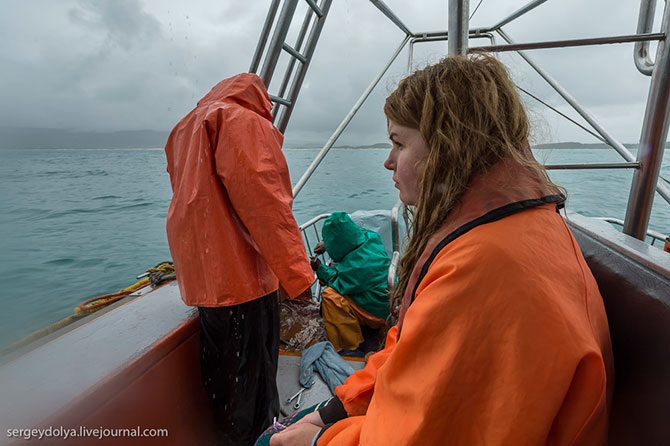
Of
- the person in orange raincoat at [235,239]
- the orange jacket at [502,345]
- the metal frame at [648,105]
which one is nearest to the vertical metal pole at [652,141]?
the metal frame at [648,105]

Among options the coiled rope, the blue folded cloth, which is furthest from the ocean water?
the blue folded cloth

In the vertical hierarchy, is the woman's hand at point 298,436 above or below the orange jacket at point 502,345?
below

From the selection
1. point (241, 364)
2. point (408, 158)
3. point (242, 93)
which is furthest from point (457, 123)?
point (241, 364)

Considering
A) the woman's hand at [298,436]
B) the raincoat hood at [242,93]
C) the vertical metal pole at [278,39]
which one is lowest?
the woman's hand at [298,436]

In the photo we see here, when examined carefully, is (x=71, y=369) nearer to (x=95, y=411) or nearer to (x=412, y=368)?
(x=95, y=411)

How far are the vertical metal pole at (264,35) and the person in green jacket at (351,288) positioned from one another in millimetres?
1129

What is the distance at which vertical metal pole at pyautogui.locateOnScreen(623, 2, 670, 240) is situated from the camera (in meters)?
1.10

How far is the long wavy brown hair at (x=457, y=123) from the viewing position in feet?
2.22

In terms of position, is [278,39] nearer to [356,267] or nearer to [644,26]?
[356,267]

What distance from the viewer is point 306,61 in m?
2.30

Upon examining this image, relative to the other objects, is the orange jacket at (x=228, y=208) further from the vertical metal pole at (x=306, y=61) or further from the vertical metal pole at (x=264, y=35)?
the vertical metal pole at (x=306, y=61)

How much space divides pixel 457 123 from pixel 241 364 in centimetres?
139

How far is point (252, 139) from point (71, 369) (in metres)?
1.00

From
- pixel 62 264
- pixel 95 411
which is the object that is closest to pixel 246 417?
pixel 95 411
